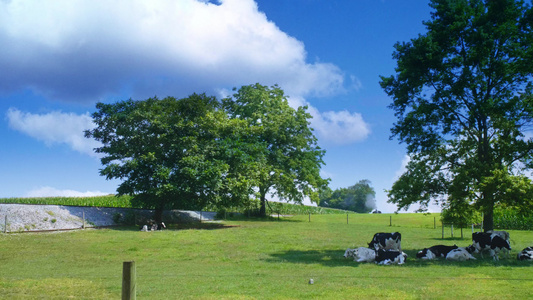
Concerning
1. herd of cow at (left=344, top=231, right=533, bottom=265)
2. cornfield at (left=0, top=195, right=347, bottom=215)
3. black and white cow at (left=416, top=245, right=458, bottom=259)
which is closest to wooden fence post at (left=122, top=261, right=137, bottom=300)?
herd of cow at (left=344, top=231, right=533, bottom=265)

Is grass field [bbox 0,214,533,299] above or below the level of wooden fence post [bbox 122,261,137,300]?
below

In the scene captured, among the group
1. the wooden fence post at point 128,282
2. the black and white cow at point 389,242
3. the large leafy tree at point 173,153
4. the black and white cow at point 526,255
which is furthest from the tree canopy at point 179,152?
the wooden fence post at point 128,282

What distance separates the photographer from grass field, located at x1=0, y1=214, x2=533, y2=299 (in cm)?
1148

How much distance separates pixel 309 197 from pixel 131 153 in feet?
77.2

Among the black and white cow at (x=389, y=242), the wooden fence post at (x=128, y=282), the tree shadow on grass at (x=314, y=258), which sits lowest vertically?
the tree shadow on grass at (x=314, y=258)

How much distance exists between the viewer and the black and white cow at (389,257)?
1747 centimetres

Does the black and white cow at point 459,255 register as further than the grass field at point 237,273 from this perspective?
Yes

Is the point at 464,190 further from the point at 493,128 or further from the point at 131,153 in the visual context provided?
the point at 131,153

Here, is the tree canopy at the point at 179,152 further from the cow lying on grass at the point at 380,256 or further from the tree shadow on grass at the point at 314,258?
the cow lying on grass at the point at 380,256

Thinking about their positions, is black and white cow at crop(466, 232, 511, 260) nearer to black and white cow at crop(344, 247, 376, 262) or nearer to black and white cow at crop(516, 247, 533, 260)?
black and white cow at crop(516, 247, 533, 260)

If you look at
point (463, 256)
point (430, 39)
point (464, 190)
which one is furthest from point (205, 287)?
point (430, 39)

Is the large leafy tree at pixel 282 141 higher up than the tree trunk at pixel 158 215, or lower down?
higher up

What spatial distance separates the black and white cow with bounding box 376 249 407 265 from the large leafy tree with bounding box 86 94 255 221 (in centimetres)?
2155

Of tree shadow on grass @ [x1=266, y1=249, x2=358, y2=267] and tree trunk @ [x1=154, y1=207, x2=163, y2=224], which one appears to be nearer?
tree shadow on grass @ [x1=266, y1=249, x2=358, y2=267]
